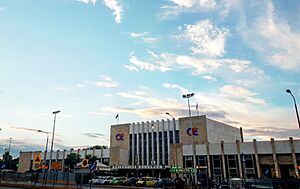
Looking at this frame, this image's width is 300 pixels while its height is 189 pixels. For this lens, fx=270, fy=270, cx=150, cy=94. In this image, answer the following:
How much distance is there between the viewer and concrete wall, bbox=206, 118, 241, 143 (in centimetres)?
8550

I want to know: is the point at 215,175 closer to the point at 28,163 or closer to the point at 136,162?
the point at 136,162

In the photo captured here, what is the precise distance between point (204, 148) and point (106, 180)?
28.5 meters

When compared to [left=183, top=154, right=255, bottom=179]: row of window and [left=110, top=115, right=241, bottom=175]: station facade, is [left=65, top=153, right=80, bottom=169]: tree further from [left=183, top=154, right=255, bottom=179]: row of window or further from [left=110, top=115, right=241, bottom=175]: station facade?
[left=183, top=154, right=255, bottom=179]: row of window

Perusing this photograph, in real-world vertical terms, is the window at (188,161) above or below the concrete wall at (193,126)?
below

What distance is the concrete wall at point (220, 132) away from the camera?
85.5 metres

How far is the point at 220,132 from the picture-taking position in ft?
301

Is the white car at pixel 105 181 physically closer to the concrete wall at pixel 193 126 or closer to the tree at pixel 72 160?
the concrete wall at pixel 193 126

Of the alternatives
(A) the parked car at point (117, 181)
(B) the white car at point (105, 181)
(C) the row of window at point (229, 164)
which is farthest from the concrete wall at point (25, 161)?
(C) the row of window at point (229, 164)

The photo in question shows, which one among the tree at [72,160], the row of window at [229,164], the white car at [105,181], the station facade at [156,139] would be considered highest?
the station facade at [156,139]

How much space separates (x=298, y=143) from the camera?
206ft

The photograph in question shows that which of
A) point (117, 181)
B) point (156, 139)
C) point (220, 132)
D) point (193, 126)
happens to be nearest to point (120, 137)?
point (156, 139)

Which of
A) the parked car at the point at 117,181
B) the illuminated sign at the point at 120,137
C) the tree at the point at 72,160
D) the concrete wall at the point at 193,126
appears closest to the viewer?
the parked car at the point at 117,181

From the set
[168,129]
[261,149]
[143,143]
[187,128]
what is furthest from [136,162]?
[261,149]

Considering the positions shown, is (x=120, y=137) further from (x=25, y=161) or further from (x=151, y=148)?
(x=25, y=161)
